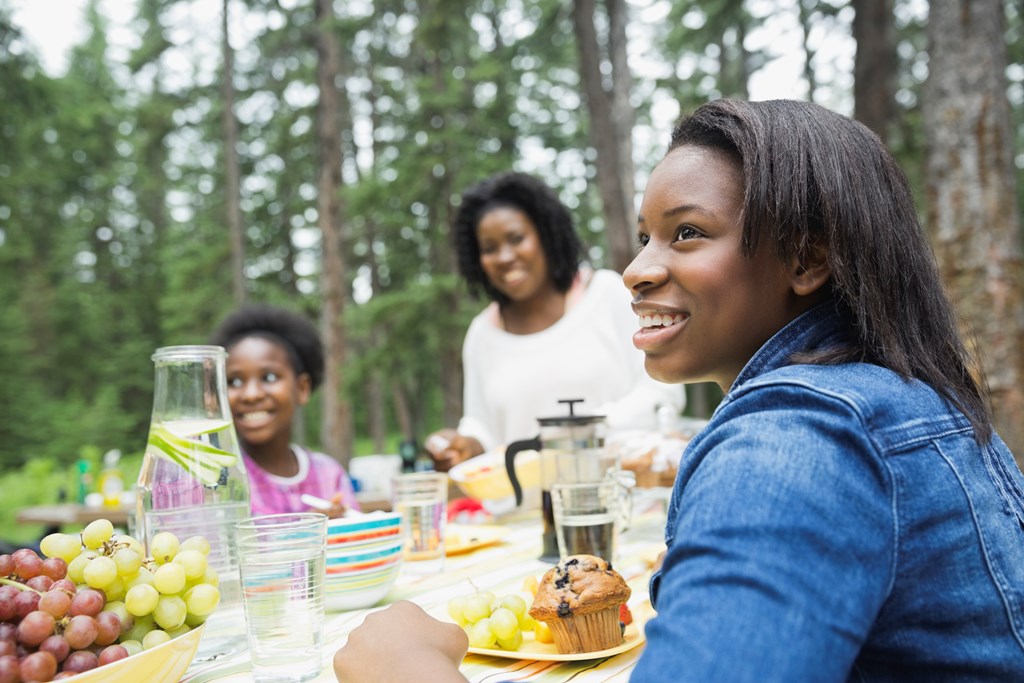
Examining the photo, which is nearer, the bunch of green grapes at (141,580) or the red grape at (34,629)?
the red grape at (34,629)

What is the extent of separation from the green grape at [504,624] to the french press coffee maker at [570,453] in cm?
57

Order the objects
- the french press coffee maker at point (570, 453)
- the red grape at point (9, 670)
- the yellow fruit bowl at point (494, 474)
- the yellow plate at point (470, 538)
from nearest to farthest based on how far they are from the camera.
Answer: the red grape at point (9, 670), the french press coffee maker at point (570, 453), the yellow plate at point (470, 538), the yellow fruit bowl at point (494, 474)

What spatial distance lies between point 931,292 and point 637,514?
5.47 ft

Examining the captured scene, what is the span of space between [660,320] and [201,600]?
77 cm

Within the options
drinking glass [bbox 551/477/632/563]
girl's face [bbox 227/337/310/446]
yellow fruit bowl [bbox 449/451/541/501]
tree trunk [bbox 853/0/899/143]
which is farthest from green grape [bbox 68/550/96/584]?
tree trunk [bbox 853/0/899/143]

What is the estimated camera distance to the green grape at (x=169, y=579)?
1.09 meters

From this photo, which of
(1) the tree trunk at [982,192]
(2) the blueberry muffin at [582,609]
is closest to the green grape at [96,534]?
(2) the blueberry muffin at [582,609]

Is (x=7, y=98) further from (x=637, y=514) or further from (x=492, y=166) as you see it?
(x=637, y=514)

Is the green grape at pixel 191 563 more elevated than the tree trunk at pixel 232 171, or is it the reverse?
the tree trunk at pixel 232 171

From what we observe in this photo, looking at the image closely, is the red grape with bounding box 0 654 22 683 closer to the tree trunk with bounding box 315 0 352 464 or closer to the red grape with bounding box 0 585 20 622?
the red grape with bounding box 0 585 20 622

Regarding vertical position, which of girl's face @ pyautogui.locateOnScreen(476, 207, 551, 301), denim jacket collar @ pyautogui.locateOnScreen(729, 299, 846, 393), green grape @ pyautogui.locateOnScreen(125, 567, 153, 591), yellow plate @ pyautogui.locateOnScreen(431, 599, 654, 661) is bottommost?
yellow plate @ pyautogui.locateOnScreen(431, 599, 654, 661)

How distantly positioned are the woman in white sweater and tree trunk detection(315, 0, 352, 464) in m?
6.74

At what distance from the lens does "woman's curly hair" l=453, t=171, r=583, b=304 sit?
11.2ft

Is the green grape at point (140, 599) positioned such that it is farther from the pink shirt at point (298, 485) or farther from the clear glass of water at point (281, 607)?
the pink shirt at point (298, 485)
